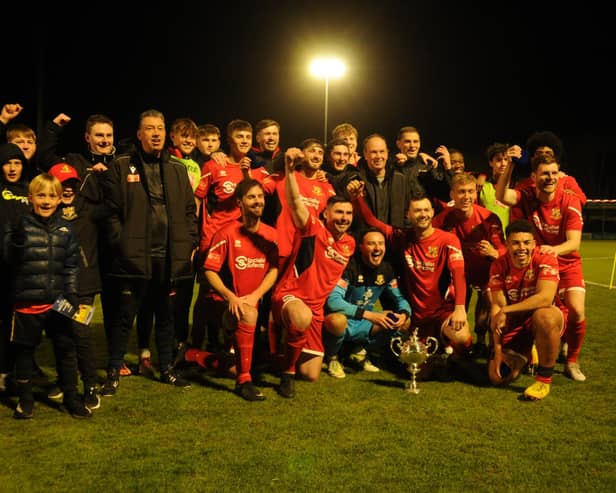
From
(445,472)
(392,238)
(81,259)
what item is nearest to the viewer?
(445,472)

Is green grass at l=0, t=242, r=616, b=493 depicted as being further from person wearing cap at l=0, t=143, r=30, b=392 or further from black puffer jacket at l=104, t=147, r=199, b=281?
black puffer jacket at l=104, t=147, r=199, b=281

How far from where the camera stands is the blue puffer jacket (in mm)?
4012

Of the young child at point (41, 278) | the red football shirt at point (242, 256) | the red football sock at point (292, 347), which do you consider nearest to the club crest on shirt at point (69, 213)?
the young child at point (41, 278)

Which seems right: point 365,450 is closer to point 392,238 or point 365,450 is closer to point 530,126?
point 392,238

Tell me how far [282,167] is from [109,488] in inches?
133

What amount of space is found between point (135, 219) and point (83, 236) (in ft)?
1.29

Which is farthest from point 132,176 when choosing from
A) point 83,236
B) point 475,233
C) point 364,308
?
point 475,233

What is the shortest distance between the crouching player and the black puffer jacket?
252cm

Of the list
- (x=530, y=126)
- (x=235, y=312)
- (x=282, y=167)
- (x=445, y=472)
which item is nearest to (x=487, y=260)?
(x=282, y=167)

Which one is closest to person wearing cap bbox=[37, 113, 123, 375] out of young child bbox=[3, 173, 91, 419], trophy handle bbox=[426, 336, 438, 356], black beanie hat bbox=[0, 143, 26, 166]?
black beanie hat bbox=[0, 143, 26, 166]

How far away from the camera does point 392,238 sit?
554 cm

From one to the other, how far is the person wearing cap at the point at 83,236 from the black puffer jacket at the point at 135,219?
124 mm

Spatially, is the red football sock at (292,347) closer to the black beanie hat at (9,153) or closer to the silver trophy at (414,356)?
the silver trophy at (414,356)

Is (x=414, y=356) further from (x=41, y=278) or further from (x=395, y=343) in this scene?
(x=41, y=278)
